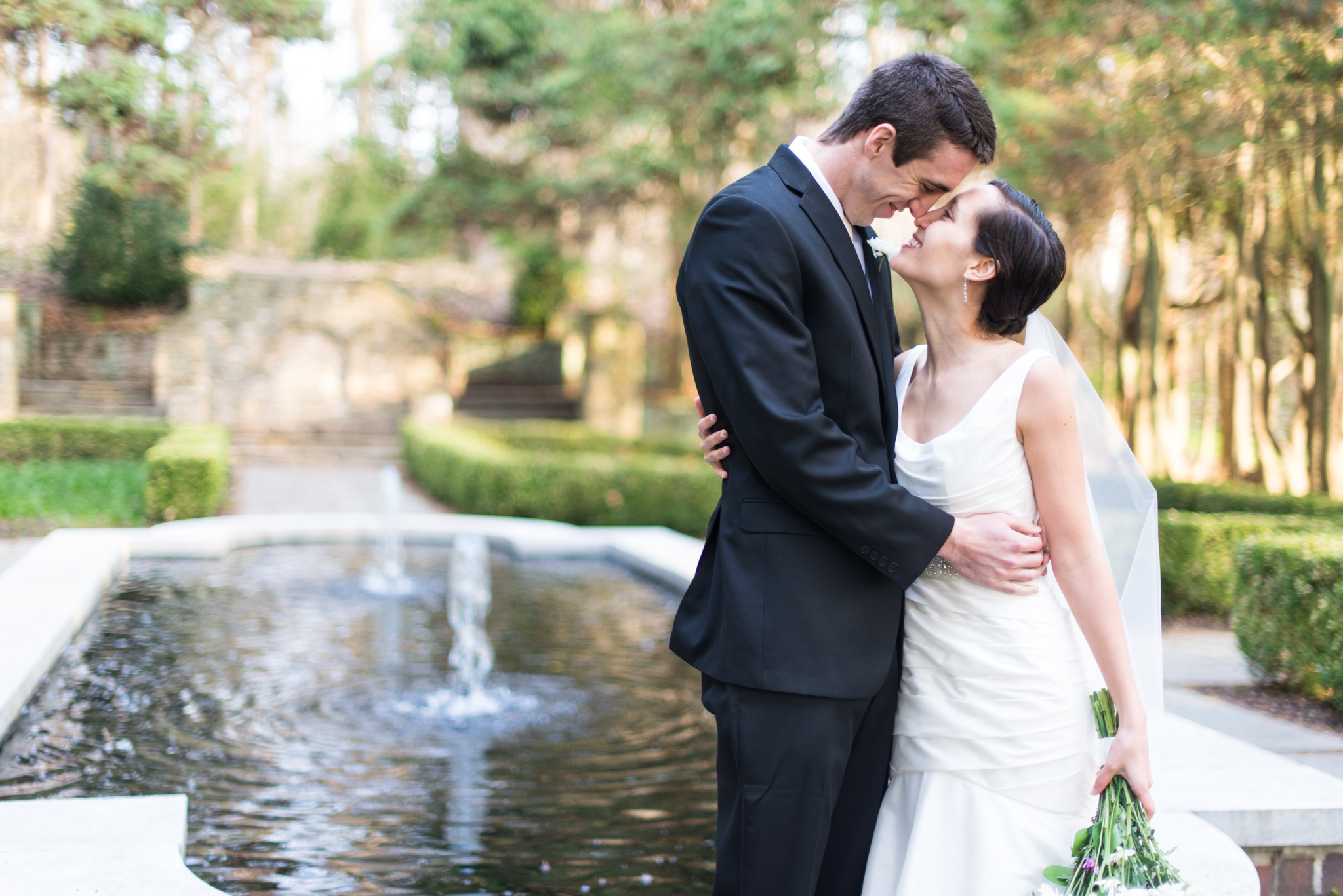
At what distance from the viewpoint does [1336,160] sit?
29.8 ft

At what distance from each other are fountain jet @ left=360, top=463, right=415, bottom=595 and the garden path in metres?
4.96

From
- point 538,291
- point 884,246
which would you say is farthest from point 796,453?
point 538,291

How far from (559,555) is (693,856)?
569cm

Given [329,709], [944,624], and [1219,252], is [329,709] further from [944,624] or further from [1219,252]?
[1219,252]

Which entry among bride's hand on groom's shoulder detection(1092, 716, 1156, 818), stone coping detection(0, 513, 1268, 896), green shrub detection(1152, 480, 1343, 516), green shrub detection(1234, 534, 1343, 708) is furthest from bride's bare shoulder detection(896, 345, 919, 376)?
green shrub detection(1152, 480, 1343, 516)

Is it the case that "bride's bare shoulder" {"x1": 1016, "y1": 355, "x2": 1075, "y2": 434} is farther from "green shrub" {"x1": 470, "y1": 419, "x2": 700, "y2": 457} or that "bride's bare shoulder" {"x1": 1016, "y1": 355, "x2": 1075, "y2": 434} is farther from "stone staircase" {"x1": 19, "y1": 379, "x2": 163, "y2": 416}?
"stone staircase" {"x1": 19, "y1": 379, "x2": 163, "y2": 416}

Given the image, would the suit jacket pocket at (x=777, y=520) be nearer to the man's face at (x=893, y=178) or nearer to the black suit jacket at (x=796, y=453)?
the black suit jacket at (x=796, y=453)

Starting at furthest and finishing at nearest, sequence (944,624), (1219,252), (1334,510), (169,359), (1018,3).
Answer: (169,359) < (1219,252) < (1018,3) < (1334,510) < (944,624)

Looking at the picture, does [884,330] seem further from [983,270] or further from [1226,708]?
[1226,708]

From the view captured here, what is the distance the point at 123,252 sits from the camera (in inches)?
783

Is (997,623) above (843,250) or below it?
below

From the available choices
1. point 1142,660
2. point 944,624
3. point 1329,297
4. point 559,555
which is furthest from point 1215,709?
point 1329,297

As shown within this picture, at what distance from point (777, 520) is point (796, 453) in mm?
174

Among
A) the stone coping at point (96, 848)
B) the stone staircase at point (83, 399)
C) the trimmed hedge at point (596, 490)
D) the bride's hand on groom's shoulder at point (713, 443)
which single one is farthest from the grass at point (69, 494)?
the bride's hand on groom's shoulder at point (713, 443)
